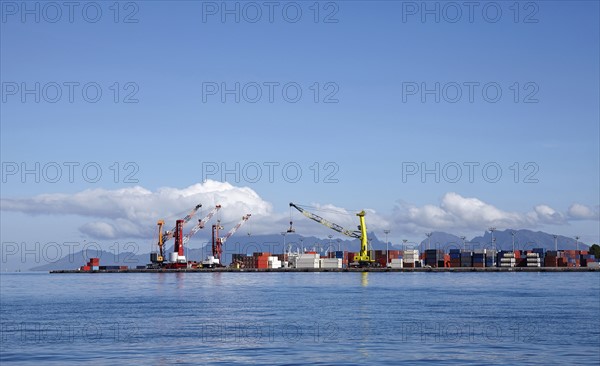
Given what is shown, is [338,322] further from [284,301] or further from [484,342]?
[284,301]

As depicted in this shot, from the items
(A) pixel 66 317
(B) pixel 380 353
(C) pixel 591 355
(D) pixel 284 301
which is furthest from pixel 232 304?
(C) pixel 591 355

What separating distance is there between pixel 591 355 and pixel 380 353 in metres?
13.2

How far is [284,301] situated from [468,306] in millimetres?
24963

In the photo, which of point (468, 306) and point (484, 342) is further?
point (468, 306)

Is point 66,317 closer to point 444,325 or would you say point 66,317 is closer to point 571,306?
point 444,325

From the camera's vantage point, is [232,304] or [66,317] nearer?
[66,317]

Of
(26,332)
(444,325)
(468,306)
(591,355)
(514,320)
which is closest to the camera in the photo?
(591,355)

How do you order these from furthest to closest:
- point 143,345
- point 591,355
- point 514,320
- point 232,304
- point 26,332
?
point 232,304, point 514,320, point 26,332, point 143,345, point 591,355

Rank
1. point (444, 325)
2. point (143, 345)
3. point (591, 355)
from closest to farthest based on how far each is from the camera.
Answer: point (591, 355), point (143, 345), point (444, 325)

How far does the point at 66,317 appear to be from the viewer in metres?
74.9

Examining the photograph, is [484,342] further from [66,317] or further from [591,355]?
[66,317]

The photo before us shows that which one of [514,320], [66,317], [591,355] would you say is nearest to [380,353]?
[591,355]

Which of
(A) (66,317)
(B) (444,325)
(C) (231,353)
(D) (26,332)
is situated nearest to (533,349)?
(B) (444,325)

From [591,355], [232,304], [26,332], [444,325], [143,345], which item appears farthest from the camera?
[232,304]
